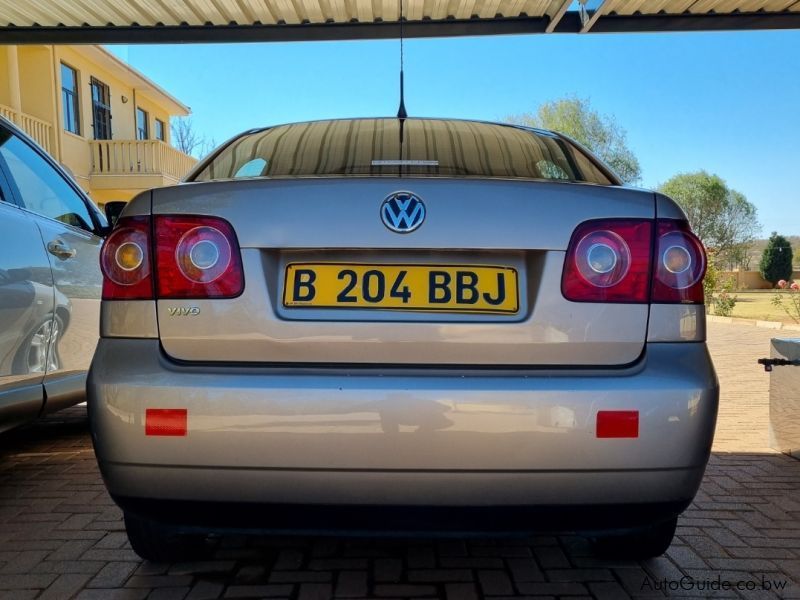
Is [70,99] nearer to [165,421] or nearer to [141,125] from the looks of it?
[141,125]

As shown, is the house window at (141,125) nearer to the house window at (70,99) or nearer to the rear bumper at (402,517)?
the house window at (70,99)

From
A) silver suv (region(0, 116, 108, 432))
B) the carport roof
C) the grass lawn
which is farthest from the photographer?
the grass lawn

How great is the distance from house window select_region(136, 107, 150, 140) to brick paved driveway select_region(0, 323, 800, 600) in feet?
61.8

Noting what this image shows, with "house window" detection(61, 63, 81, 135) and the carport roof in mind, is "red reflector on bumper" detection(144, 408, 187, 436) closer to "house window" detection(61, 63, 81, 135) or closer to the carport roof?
the carport roof

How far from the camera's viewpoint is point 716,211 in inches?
1793

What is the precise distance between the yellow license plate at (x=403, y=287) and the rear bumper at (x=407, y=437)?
0.18 meters

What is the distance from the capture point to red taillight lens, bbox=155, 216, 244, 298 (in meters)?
1.71

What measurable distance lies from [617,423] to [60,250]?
8.76 feet

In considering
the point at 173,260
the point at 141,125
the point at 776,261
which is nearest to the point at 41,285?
the point at 173,260

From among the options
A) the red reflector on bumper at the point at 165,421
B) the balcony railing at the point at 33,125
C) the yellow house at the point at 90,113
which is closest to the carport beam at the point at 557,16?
the red reflector on bumper at the point at 165,421

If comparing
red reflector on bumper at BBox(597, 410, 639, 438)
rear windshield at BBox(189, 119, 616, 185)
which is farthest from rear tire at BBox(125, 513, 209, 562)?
red reflector on bumper at BBox(597, 410, 639, 438)

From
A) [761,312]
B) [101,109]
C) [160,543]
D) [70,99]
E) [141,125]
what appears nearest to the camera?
[160,543]

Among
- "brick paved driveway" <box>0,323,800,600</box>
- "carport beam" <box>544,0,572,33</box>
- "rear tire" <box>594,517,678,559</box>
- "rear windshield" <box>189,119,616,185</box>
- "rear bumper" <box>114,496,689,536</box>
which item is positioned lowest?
"brick paved driveway" <box>0,323,800,600</box>

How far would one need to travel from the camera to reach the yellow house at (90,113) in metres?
14.5
